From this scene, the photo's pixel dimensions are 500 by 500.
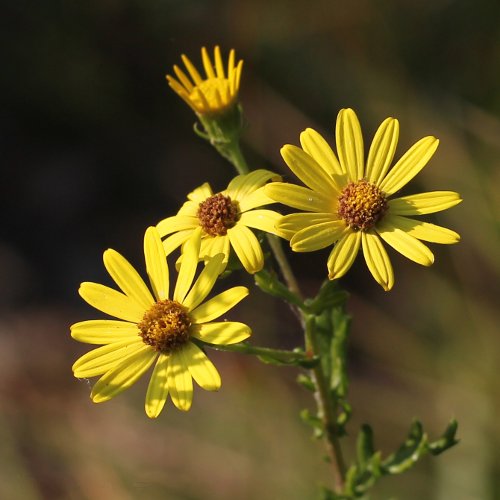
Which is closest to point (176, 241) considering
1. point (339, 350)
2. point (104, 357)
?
point (104, 357)

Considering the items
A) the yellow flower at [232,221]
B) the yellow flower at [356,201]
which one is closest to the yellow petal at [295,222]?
the yellow flower at [356,201]

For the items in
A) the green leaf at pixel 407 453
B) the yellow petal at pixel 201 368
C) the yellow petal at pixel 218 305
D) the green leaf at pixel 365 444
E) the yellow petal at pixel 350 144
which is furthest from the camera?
the green leaf at pixel 365 444

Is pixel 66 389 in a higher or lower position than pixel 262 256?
higher

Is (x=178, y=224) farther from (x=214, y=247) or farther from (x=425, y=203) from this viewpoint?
(x=425, y=203)

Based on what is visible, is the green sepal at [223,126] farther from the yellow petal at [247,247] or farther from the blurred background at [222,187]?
the blurred background at [222,187]

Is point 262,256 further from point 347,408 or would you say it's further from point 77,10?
point 77,10

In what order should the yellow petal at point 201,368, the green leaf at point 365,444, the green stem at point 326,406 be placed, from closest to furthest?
the yellow petal at point 201,368, the green stem at point 326,406, the green leaf at point 365,444

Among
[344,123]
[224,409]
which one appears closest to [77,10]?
[224,409]
